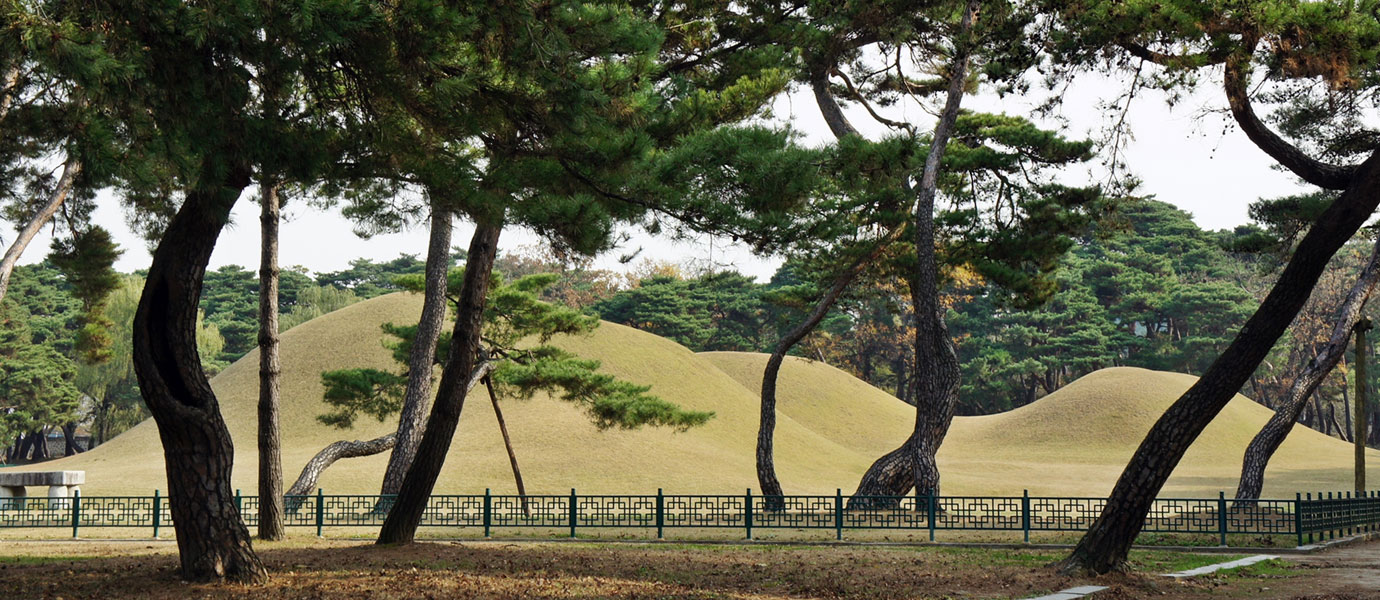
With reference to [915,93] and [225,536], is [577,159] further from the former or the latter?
[915,93]

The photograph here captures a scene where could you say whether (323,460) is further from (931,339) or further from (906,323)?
(906,323)

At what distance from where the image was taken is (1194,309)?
55.4 meters

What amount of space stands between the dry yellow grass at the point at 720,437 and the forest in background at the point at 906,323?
4.95 metres

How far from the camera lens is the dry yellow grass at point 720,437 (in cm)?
3309

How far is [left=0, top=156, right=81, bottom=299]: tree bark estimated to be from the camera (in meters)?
17.0

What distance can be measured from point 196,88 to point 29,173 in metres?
7.75

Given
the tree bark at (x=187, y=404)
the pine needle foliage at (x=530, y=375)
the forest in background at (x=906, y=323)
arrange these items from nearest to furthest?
the tree bark at (x=187, y=404)
the pine needle foliage at (x=530, y=375)
the forest in background at (x=906, y=323)

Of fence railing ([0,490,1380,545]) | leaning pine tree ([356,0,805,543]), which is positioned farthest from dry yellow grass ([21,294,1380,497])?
leaning pine tree ([356,0,805,543])

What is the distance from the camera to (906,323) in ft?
205

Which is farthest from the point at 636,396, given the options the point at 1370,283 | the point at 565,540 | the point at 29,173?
the point at 1370,283

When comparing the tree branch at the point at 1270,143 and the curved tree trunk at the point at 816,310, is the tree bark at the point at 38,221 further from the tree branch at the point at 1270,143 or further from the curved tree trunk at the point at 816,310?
the tree branch at the point at 1270,143

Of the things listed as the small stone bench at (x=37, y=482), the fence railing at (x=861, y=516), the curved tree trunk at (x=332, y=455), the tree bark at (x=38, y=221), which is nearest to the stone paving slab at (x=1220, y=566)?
the fence railing at (x=861, y=516)

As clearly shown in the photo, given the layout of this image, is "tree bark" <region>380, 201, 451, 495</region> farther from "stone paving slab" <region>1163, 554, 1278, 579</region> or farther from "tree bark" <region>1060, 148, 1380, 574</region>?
"stone paving slab" <region>1163, 554, 1278, 579</region>

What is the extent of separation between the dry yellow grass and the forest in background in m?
4.95
